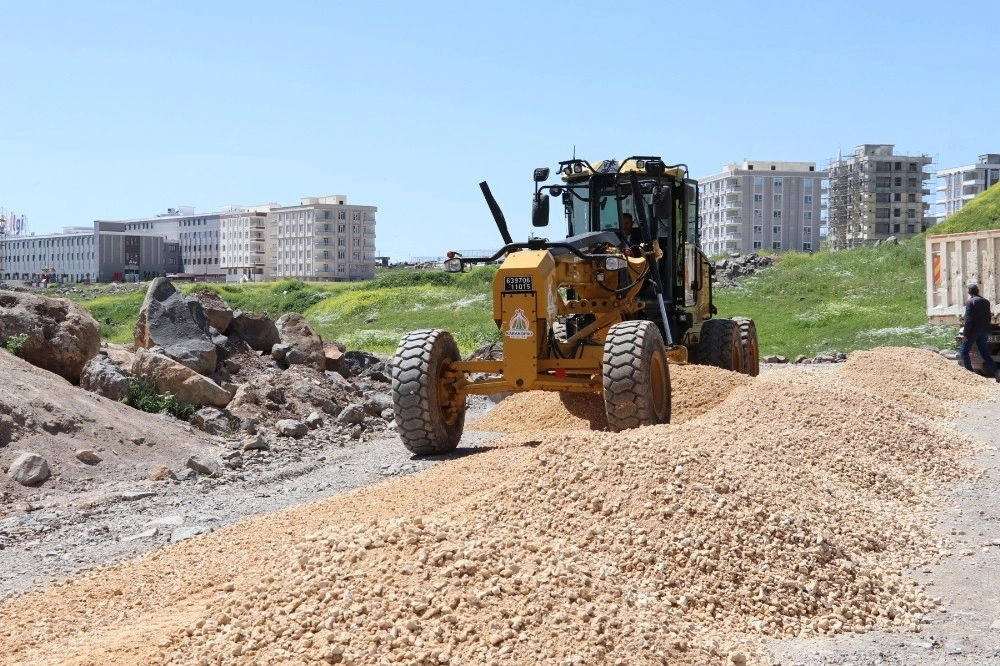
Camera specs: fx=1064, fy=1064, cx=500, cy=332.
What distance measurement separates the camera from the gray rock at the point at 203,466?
31.9 feet

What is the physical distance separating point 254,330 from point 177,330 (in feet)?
5.69

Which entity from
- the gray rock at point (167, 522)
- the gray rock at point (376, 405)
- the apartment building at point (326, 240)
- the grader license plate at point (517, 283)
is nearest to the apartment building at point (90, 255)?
the apartment building at point (326, 240)

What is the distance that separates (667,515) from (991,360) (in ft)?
47.2

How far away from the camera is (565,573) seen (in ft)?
17.0

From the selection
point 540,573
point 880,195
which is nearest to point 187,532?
point 540,573

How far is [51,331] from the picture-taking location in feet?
40.1

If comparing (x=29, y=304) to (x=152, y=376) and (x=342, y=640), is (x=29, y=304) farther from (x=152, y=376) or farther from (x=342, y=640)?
(x=342, y=640)

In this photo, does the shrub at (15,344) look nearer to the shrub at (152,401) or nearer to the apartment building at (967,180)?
the shrub at (152,401)

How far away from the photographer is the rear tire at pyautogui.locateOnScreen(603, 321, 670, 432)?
943cm

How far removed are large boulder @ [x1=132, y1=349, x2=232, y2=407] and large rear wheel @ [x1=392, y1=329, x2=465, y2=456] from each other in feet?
9.69

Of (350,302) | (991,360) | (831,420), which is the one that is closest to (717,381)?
(831,420)

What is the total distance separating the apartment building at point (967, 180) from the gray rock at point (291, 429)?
15166cm

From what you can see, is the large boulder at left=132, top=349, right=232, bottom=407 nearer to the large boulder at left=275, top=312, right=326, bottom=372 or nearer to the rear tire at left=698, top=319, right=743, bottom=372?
the large boulder at left=275, top=312, right=326, bottom=372

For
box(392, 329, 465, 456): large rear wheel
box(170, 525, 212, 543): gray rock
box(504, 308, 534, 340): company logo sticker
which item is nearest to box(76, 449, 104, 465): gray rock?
box(170, 525, 212, 543): gray rock
